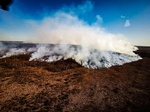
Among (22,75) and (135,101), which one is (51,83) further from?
(135,101)

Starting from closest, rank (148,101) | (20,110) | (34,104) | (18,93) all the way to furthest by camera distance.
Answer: (20,110) < (34,104) < (148,101) < (18,93)

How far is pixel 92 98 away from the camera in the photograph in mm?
7680

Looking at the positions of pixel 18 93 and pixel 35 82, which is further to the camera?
pixel 35 82

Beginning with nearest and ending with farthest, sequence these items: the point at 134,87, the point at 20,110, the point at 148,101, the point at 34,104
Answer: the point at 20,110 < the point at 34,104 < the point at 148,101 < the point at 134,87

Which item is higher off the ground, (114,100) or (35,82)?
(35,82)

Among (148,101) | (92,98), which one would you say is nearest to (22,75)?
(92,98)

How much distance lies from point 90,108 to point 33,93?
13.5 ft

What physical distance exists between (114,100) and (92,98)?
4.59ft

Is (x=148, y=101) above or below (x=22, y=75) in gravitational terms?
below

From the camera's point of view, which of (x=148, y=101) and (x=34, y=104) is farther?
(x=148, y=101)

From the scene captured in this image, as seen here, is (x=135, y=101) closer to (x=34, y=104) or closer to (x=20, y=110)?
(x=34, y=104)

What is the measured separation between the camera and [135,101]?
740 centimetres

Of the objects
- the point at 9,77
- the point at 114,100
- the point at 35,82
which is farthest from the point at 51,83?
the point at 114,100

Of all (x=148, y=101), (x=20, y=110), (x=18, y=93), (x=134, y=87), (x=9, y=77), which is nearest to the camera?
(x=20, y=110)
